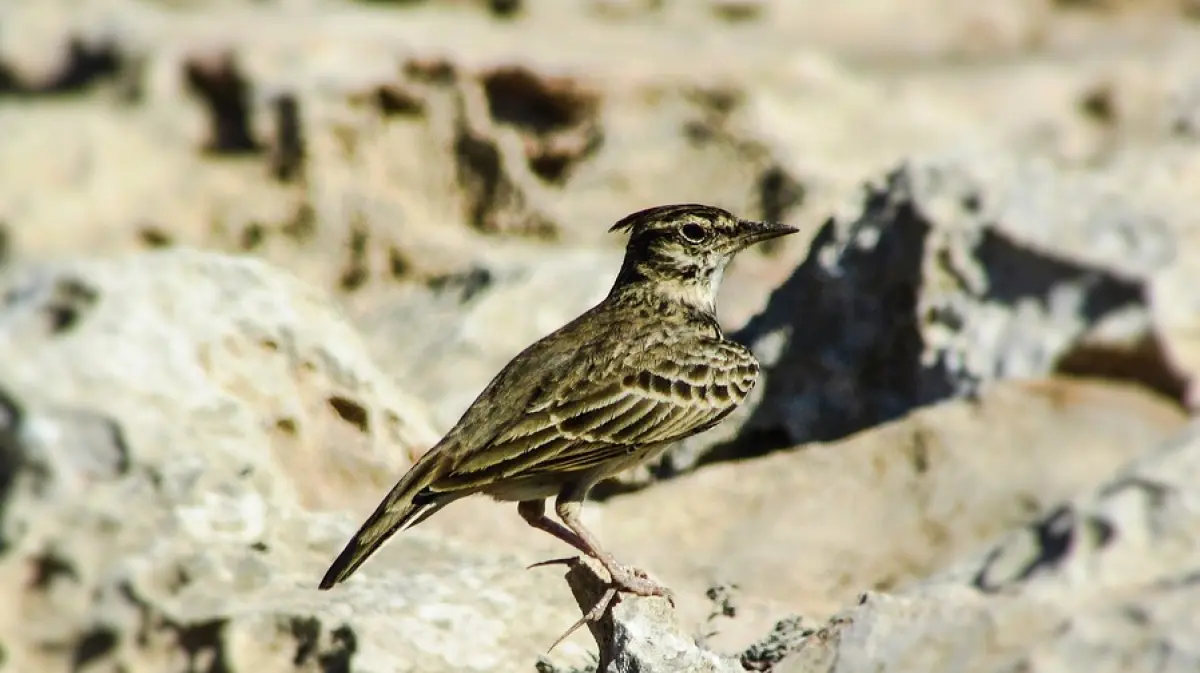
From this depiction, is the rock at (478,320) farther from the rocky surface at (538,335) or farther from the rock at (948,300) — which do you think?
the rock at (948,300)

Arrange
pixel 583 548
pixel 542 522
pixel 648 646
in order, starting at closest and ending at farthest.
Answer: pixel 648 646, pixel 583 548, pixel 542 522

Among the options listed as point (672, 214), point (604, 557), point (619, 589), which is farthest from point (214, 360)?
point (672, 214)

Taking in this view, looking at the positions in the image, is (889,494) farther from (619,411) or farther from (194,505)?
(194,505)

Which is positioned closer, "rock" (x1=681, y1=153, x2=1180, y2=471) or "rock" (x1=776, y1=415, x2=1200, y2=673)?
"rock" (x1=776, y1=415, x2=1200, y2=673)

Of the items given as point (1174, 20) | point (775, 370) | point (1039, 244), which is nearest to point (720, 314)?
point (775, 370)

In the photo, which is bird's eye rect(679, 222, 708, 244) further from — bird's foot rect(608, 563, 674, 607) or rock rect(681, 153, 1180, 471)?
bird's foot rect(608, 563, 674, 607)

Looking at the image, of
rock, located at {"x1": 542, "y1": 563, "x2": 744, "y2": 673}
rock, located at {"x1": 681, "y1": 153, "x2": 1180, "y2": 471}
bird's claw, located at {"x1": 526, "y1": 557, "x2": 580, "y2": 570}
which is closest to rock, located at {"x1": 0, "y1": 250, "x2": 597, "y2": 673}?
bird's claw, located at {"x1": 526, "y1": 557, "x2": 580, "y2": 570}
